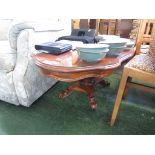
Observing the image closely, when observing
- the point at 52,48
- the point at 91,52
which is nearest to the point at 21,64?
the point at 52,48

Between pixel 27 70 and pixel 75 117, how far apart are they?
48 centimetres

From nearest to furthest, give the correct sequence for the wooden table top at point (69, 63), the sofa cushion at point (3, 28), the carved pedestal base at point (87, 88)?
the wooden table top at point (69, 63), the carved pedestal base at point (87, 88), the sofa cushion at point (3, 28)

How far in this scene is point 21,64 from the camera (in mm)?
1127

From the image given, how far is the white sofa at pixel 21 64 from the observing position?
1.08m

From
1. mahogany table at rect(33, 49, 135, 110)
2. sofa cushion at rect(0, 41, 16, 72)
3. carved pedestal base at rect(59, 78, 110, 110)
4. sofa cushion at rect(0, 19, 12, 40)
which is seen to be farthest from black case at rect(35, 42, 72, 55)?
sofa cushion at rect(0, 19, 12, 40)

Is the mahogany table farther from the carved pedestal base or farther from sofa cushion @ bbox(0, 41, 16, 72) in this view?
the carved pedestal base

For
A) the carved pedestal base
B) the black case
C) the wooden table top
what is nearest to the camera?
the wooden table top

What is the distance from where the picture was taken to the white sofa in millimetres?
1075

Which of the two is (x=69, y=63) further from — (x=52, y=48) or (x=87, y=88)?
(x=87, y=88)

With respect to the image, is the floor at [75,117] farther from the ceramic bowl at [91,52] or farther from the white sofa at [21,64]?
the ceramic bowl at [91,52]

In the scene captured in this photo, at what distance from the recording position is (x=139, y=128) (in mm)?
1124

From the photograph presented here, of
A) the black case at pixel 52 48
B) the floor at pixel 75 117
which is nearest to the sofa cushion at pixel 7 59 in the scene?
the black case at pixel 52 48
